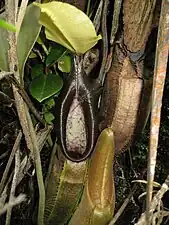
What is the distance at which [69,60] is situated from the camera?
2.31 ft

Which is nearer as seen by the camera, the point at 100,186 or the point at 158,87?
the point at 158,87

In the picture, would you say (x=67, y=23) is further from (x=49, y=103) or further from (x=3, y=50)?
(x=49, y=103)

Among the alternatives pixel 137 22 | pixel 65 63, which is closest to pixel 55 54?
pixel 65 63

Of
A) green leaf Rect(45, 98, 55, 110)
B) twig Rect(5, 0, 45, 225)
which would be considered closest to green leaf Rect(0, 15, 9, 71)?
twig Rect(5, 0, 45, 225)

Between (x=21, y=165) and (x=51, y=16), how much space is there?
304 millimetres

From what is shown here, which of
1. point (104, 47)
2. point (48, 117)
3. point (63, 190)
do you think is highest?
point (104, 47)

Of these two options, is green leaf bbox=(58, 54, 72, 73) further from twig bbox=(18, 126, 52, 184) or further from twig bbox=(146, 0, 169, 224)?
twig bbox=(146, 0, 169, 224)

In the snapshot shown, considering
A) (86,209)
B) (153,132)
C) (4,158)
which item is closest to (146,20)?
(153,132)

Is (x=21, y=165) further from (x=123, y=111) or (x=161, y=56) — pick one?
(x=161, y=56)

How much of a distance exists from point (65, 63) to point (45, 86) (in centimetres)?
5

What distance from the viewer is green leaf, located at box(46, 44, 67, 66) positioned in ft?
2.23

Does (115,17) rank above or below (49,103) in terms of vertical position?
above

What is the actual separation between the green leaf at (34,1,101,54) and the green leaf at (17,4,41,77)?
19 millimetres

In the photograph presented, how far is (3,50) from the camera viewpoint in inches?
23.6
